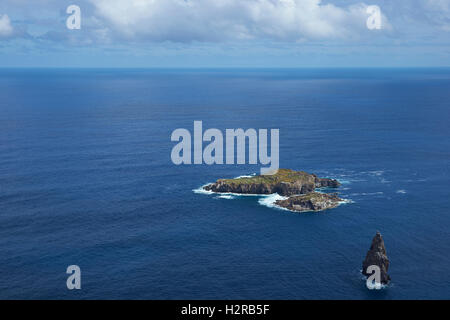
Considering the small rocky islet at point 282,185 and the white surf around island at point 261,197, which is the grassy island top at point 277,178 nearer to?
the small rocky islet at point 282,185

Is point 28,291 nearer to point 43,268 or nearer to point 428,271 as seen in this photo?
point 43,268

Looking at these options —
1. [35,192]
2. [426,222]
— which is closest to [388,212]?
[426,222]

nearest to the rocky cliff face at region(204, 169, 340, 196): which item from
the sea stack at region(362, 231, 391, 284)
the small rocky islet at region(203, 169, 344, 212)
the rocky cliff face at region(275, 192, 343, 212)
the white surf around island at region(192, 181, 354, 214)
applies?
the small rocky islet at region(203, 169, 344, 212)

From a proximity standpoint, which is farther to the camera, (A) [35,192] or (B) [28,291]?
(A) [35,192]

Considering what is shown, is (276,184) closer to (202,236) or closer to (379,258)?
(202,236)

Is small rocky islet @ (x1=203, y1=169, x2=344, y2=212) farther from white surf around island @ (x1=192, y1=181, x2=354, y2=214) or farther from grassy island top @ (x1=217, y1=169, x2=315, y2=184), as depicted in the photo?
white surf around island @ (x1=192, y1=181, x2=354, y2=214)
